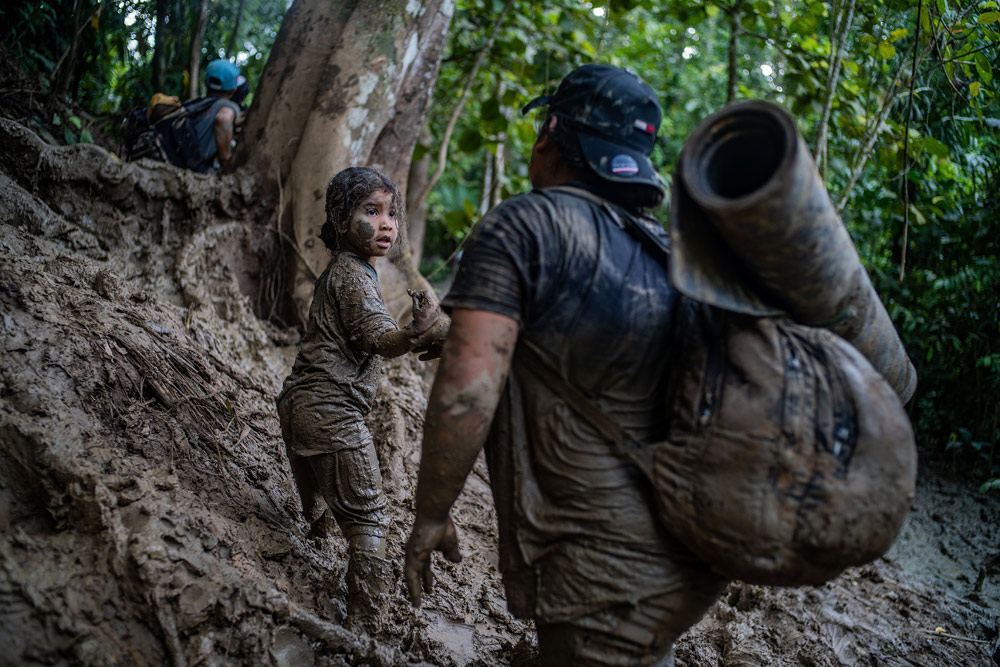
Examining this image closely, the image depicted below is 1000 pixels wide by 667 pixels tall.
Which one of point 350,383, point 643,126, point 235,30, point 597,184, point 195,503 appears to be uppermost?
point 235,30

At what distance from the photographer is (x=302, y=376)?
305 centimetres

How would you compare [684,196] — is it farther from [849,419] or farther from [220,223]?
[220,223]

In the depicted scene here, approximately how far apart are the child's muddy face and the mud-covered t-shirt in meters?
1.16

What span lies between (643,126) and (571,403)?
0.85 meters

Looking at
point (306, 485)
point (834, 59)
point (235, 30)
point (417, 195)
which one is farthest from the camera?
point (235, 30)

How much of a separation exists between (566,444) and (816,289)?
2.50ft

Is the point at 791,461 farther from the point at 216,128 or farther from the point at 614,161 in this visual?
the point at 216,128

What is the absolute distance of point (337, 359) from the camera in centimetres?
304

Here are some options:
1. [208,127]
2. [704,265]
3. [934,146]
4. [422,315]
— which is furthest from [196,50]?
[704,265]

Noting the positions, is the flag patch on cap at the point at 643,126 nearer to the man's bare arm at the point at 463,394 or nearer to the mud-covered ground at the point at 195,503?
the man's bare arm at the point at 463,394

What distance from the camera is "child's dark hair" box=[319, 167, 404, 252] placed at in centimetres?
307

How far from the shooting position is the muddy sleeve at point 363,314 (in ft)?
9.50

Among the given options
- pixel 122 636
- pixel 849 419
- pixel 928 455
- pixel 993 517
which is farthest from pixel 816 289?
pixel 928 455

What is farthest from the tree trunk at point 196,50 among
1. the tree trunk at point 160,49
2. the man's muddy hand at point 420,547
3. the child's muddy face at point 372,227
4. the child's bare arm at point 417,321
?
the man's muddy hand at point 420,547
